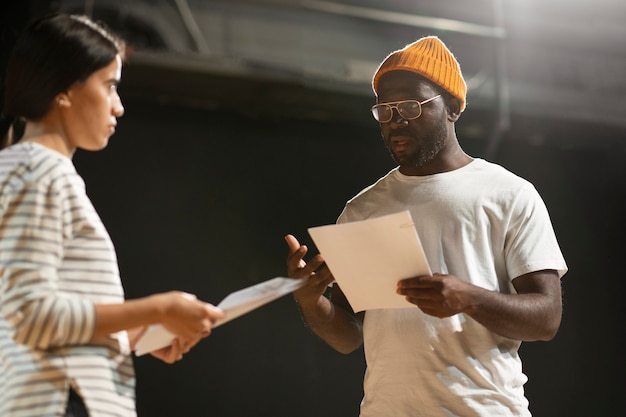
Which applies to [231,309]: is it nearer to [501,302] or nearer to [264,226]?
[501,302]

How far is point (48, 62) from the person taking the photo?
47.3 inches

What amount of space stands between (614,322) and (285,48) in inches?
85.9

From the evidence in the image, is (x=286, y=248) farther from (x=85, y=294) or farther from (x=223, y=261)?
(x=85, y=294)

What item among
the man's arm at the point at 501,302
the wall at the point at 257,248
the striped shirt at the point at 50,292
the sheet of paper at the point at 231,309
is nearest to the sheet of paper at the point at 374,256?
the man's arm at the point at 501,302

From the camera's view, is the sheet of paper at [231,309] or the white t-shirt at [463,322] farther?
the white t-shirt at [463,322]

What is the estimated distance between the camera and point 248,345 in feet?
11.7

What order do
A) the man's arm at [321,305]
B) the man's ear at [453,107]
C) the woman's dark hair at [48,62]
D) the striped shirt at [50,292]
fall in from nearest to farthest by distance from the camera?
the striped shirt at [50,292] → the woman's dark hair at [48,62] → the man's arm at [321,305] → the man's ear at [453,107]

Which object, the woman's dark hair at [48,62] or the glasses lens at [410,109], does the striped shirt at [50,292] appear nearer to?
the woman's dark hair at [48,62]

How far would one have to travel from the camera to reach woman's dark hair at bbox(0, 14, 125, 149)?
1.20m

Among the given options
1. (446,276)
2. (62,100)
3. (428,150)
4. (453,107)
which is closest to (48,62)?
(62,100)

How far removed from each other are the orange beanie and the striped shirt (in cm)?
90

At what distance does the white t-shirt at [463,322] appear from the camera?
1585mm

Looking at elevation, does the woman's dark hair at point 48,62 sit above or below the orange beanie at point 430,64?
above

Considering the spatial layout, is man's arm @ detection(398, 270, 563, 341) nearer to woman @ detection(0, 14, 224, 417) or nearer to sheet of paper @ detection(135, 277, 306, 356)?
sheet of paper @ detection(135, 277, 306, 356)
